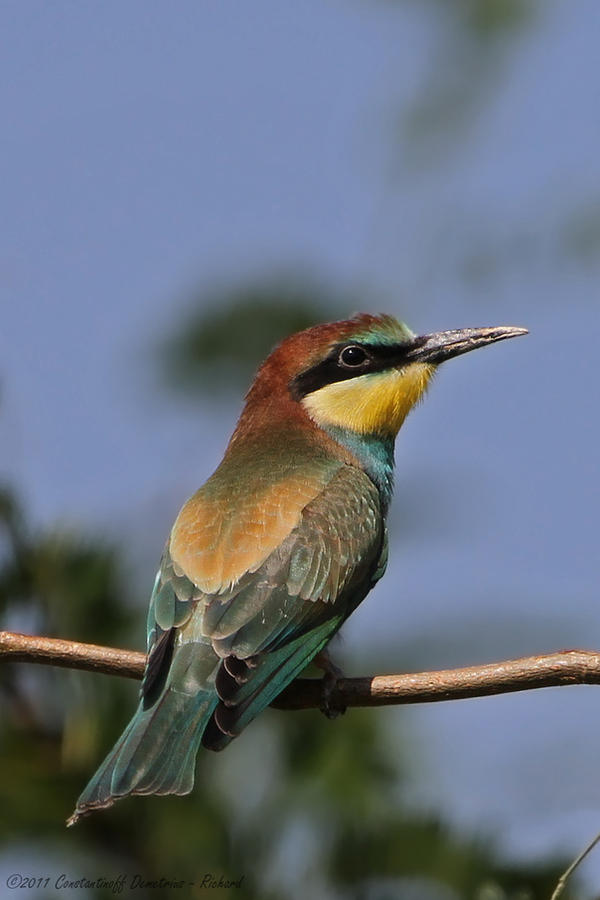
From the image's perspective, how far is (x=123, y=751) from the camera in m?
2.67

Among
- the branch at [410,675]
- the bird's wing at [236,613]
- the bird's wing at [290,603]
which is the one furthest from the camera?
the bird's wing at [290,603]

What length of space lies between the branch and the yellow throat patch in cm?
108

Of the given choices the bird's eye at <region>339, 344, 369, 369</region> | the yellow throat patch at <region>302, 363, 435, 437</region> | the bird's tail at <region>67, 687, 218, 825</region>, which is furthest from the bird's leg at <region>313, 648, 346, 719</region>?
the bird's eye at <region>339, 344, 369, 369</region>

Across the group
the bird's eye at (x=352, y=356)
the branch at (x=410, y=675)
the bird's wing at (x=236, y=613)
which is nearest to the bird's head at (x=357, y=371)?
the bird's eye at (x=352, y=356)

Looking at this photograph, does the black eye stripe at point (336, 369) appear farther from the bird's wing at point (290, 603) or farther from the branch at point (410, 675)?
the branch at point (410, 675)

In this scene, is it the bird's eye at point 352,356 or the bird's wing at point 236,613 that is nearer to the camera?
the bird's wing at point 236,613

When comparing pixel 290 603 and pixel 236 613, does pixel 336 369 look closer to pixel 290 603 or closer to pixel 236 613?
A: pixel 290 603

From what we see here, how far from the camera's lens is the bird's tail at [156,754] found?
2496 millimetres

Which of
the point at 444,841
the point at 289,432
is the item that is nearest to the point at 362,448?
the point at 289,432

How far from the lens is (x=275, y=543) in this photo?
318 cm

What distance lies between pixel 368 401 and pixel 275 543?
2.52ft

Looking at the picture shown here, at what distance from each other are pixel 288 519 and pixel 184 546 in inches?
10.1

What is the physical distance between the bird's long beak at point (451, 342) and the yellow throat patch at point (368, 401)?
0.06 meters

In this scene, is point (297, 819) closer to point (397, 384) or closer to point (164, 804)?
point (164, 804)
